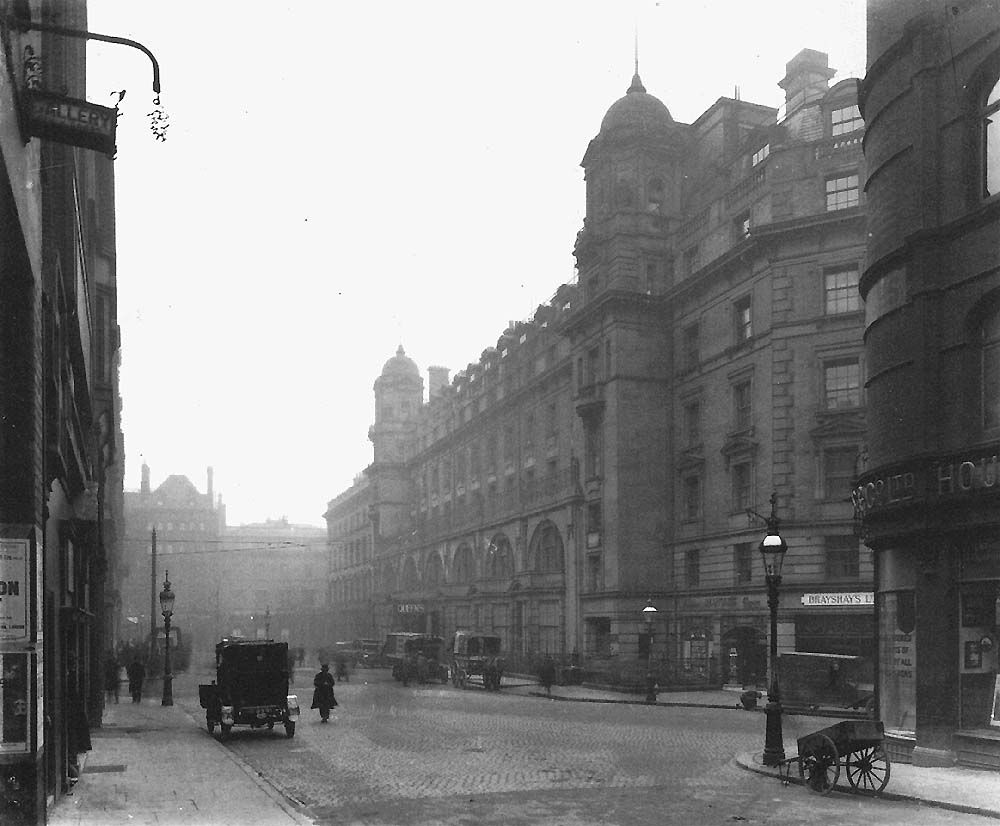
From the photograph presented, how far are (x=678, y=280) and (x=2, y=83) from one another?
4091 centimetres

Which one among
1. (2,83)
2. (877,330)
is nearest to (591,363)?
(877,330)

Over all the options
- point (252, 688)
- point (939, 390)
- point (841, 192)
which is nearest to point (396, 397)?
point (841, 192)

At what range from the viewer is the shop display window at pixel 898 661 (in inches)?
733

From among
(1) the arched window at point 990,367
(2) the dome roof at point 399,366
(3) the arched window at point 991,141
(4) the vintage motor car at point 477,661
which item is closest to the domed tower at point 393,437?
(2) the dome roof at point 399,366

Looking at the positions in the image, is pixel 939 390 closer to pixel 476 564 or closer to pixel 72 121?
pixel 72 121

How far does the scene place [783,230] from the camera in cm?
3934

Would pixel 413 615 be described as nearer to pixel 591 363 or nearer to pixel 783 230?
pixel 591 363

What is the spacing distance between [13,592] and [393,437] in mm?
84355

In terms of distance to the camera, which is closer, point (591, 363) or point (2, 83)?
point (2, 83)

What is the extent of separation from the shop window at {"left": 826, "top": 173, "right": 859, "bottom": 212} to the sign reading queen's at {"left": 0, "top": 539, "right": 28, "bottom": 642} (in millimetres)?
34167

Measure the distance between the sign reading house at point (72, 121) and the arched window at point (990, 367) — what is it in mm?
13474

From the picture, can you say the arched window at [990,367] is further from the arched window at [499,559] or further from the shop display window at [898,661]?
the arched window at [499,559]

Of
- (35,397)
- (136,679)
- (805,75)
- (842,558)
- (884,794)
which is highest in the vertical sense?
(805,75)

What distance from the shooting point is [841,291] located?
1535 inches
